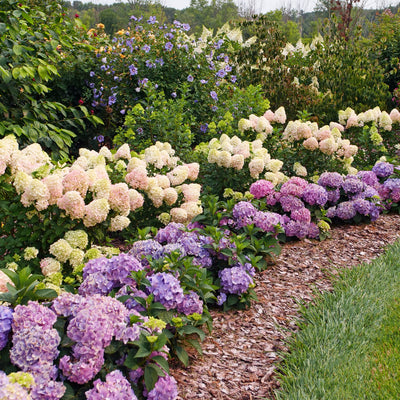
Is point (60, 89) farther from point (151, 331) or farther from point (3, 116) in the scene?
point (151, 331)

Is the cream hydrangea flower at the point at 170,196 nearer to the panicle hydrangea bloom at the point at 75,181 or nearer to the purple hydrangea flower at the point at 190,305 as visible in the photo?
the panicle hydrangea bloom at the point at 75,181

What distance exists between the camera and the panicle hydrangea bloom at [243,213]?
3609 millimetres

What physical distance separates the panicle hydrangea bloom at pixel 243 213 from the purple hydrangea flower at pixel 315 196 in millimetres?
897

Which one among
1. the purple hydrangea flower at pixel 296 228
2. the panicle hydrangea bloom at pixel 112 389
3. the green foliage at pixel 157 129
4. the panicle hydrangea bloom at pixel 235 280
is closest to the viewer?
the panicle hydrangea bloom at pixel 112 389

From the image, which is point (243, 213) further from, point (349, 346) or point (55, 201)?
point (55, 201)

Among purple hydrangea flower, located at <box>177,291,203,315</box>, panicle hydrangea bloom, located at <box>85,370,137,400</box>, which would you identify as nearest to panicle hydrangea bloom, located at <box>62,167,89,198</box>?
purple hydrangea flower, located at <box>177,291,203,315</box>

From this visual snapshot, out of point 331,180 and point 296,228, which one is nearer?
point 296,228

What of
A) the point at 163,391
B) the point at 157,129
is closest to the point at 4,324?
the point at 163,391

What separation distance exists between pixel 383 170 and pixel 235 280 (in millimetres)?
3193

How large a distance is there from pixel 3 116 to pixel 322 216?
337cm

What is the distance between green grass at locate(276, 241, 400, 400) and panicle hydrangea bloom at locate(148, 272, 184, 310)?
0.69 meters

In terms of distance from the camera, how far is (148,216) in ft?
12.8

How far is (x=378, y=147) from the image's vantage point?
586 centimetres

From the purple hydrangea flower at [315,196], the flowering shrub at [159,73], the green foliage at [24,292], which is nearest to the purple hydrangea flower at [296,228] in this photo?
the purple hydrangea flower at [315,196]
